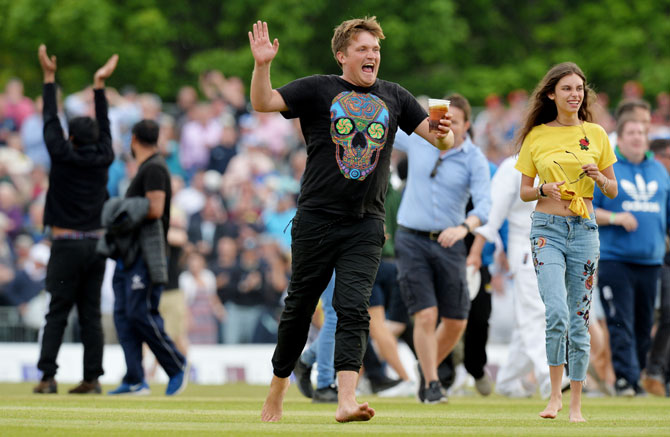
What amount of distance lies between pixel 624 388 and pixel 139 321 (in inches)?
184

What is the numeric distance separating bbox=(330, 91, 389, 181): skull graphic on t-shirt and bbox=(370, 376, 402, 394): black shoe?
5486mm

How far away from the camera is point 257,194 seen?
2141 centimetres

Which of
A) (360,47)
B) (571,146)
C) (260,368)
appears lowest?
(260,368)

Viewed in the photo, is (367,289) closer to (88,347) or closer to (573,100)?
(573,100)

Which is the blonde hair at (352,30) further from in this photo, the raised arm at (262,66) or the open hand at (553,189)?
the open hand at (553,189)

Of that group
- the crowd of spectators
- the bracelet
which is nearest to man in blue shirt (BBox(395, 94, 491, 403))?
the bracelet

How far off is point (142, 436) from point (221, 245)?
38.6 feet

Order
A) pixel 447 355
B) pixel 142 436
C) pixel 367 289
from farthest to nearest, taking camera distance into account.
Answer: pixel 447 355 < pixel 367 289 < pixel 142 436

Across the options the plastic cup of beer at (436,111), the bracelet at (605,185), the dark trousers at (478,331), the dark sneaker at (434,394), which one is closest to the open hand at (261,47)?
the plastic cup of beer at (436,111)

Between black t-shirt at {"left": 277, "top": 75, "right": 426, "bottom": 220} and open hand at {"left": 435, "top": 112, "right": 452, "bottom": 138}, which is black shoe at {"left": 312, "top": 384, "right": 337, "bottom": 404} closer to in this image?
black t-shirt at {"left": 277, "top": 75, "right": 426, "bottom": 220}

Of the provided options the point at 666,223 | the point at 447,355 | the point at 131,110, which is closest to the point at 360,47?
the point at 447,355

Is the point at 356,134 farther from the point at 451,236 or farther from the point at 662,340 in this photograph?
the point at 662,340

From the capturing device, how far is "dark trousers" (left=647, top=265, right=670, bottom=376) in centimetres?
1383

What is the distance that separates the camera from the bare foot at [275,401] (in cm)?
880
